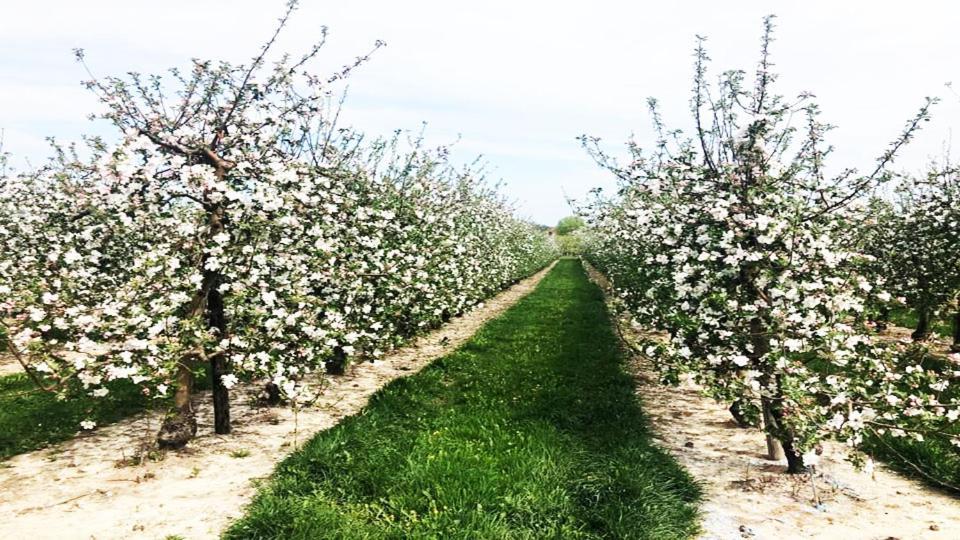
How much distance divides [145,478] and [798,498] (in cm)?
761

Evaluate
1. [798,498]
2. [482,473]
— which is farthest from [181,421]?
[798,498]

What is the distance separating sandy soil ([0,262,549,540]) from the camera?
600 centimetres

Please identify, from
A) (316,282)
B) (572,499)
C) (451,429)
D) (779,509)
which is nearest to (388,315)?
(316,282)

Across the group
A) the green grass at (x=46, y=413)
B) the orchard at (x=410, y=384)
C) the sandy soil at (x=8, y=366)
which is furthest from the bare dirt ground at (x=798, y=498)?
the sandy soil at (x=8, y=366)

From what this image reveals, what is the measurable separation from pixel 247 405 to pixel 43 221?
7448mm

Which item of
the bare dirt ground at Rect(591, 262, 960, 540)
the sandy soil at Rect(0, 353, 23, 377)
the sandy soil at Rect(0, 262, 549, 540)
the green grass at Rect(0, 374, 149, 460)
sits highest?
the sandy soil at Rect(0, 353, 23, 377)

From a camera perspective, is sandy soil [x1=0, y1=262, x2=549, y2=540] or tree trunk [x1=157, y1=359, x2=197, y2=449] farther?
tree trunk [x1=157, y1=359, x2=197, y2=449]

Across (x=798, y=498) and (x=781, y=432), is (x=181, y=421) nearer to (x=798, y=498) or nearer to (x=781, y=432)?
(x=781, y=432)

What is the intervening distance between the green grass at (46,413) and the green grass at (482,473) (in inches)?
142

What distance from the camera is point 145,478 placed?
23.5 feet

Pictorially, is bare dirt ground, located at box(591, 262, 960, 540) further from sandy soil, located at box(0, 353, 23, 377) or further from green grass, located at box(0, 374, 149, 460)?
sandy soil, located at box(0, 353, 23, 377)

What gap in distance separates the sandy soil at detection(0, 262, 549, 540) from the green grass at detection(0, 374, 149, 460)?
348mm

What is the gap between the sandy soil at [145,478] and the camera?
19.7 ft

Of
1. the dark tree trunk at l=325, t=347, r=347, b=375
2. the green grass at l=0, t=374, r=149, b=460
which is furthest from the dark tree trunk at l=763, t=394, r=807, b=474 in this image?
the green grass at l=0, t=374, r=149, b=460
